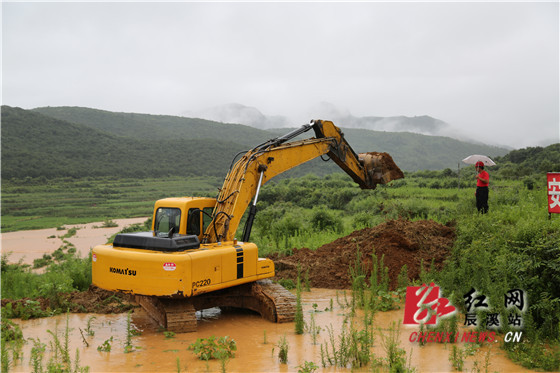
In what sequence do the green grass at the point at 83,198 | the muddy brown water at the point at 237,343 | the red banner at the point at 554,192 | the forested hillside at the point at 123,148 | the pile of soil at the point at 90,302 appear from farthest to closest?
1. the forested hillside at the point at 123,148
2. the green grass at the point at 83,198
3. the pile of soil at the point at 90,302
4. the red banner at the point at 554,192
5. the muddy brown water at the point at 237,343

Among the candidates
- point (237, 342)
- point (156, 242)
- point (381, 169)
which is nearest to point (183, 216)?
point (156, 242)

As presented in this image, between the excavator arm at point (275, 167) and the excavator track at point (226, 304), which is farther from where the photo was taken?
the excavator arm at point (275, 167)

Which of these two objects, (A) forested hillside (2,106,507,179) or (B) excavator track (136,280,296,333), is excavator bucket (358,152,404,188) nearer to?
(B) excavator track (136,280,296,333)

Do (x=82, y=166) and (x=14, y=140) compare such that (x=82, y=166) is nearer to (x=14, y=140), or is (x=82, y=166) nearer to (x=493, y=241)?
(x=14, y=140)

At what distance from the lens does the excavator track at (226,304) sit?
782 cm

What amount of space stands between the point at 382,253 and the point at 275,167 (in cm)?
353

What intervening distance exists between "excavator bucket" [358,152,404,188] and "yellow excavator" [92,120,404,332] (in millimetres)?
1807

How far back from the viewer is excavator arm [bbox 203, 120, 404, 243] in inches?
345

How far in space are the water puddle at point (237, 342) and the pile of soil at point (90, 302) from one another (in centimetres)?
26

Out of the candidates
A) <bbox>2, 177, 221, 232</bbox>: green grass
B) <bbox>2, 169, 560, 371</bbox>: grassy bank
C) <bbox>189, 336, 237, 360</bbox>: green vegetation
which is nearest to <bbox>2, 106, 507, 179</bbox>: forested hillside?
<bbox>2, 177, 221, 232</bbox>: green grass

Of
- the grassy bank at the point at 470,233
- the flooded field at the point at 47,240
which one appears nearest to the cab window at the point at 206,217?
the grassy bank at the point at 470,233

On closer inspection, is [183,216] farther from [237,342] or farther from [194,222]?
[237,342]

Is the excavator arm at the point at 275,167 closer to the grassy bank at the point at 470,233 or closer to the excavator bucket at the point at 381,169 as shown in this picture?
the excavator bucket at the point at 381,169

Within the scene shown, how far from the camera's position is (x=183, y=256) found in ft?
23.8
